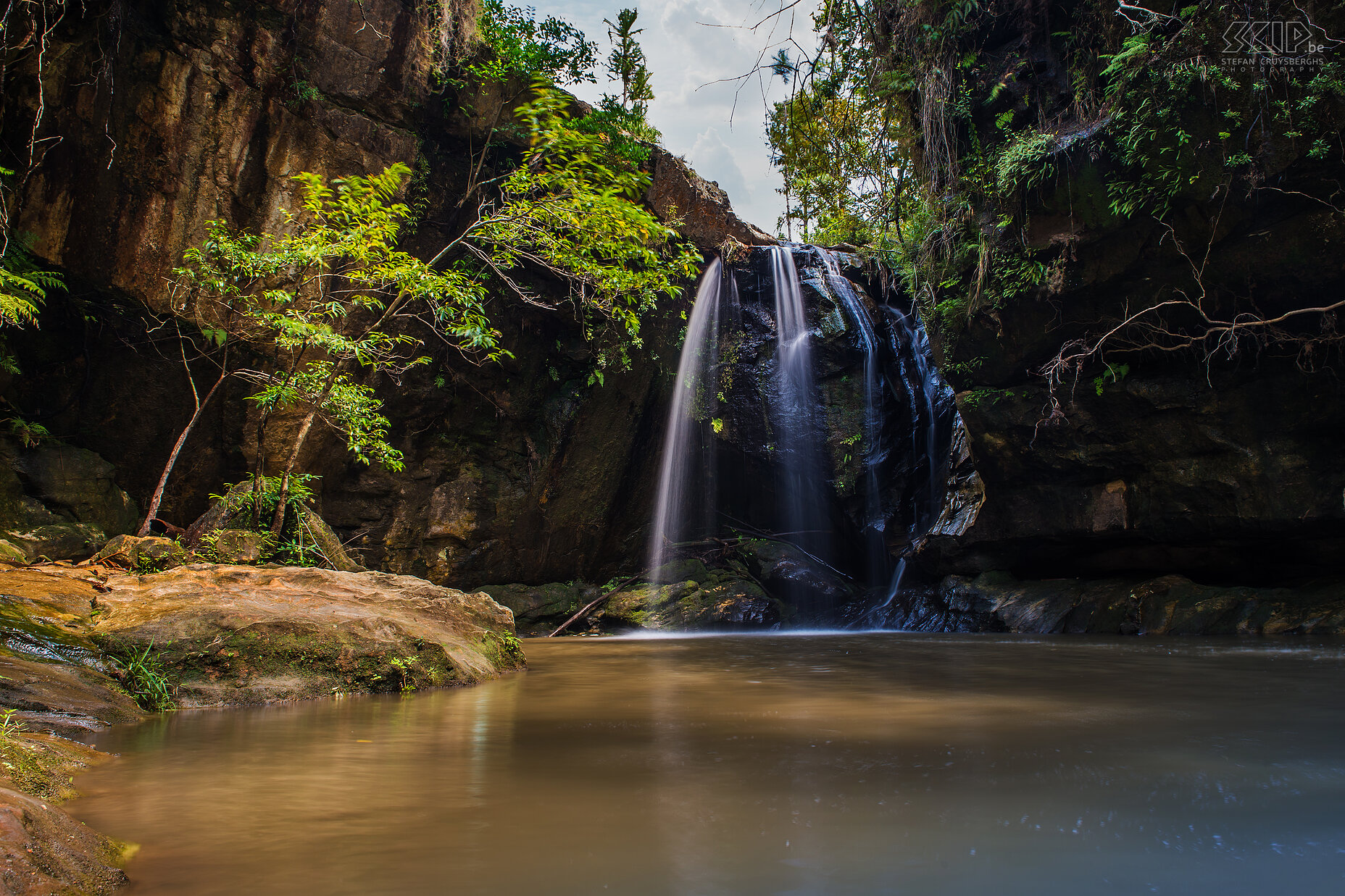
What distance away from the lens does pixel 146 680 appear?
11.2 ft

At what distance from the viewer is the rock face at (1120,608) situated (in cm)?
754

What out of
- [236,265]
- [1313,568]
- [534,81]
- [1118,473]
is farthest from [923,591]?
[236,265]

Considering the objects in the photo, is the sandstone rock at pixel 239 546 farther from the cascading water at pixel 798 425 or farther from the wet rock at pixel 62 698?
the cascading water at pixel 798 425

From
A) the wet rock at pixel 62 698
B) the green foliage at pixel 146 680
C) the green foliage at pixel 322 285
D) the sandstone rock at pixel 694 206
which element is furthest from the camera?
the sandstone rock at pixel 694 206

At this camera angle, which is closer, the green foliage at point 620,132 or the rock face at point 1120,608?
the rock face at point 1120,608

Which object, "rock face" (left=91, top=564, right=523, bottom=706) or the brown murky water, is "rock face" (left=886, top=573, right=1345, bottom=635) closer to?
the brown murky water

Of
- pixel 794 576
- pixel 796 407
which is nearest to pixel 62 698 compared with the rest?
pixel 794 576

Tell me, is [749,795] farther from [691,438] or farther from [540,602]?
[691,438]

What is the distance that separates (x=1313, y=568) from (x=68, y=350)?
14.7m

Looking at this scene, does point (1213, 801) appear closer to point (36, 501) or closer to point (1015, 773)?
point (1015, 773)

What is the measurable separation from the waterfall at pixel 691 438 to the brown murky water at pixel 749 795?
953 centimetres

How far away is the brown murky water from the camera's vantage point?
1377 millimetres

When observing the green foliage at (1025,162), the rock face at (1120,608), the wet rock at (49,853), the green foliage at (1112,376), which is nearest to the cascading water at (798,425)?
the rock face at (1120,608)

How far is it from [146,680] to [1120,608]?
9.78m
